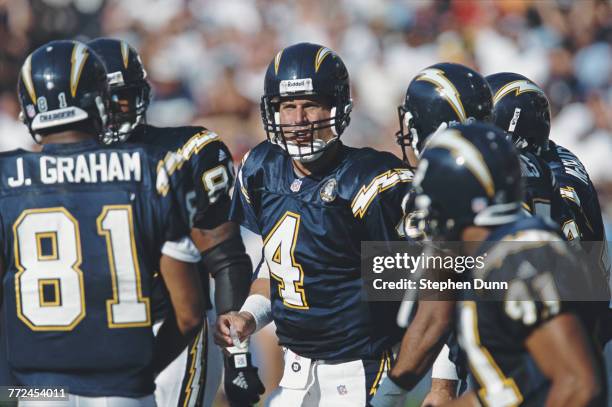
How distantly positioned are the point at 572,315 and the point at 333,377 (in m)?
1.63

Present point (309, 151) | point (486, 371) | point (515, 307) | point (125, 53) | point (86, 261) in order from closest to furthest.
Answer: point (515, 307), point (486, 371), point (86, 261), point (309, 151), point (125, 53)

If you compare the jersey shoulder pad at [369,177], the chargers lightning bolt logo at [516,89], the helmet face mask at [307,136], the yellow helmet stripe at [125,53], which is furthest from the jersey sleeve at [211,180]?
the chargers lightning bolt logo at [516,89]

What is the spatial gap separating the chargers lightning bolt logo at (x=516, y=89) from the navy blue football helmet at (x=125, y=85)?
168 centimetres

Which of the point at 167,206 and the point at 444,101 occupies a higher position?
the point at 444,101

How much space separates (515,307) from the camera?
2.66 m

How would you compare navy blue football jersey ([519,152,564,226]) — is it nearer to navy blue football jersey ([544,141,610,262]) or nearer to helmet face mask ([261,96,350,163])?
navy blue football jersey ([544,141,610,262])

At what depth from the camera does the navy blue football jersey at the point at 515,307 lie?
8.70 feet

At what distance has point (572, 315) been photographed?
2641mm

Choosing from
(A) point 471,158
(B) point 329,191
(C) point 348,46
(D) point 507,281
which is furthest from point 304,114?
(C) point 348,46

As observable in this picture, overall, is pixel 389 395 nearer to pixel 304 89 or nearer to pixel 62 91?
pixel 304 89

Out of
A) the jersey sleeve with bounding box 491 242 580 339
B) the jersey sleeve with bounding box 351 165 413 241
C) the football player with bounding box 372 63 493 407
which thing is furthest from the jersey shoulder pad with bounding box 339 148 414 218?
the jersey sleeve with bounding box 491 242 580 339

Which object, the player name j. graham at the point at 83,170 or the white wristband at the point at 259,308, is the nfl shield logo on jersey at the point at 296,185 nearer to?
the white wristband at the point at 259,308

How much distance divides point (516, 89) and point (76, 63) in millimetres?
2165

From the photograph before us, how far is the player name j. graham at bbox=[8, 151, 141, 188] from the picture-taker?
11.0 ft
